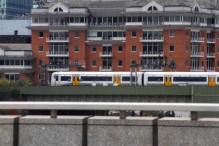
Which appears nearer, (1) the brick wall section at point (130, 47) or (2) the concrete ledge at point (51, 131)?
(2) the concrete ledge at point (51, 131)

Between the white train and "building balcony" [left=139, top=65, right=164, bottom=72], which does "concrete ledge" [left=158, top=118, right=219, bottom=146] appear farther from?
"building balcony" [left=139, top=65, right=164, bottom=72]

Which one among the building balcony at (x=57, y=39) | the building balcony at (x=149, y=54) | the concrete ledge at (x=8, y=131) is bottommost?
the concrete ledge at (x=8, y=131)

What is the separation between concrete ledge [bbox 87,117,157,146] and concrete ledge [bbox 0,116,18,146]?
181 cm

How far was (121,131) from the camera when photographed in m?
19.7

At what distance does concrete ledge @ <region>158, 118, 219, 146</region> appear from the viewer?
63.1 feet

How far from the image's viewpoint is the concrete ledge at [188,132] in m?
19.2

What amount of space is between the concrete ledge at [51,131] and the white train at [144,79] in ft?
270

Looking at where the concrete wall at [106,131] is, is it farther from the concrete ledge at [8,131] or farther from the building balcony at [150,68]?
the building balcony at [150,68]

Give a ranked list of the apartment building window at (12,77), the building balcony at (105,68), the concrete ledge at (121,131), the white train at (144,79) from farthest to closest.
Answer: the apartment building window at (12,77), the building balcony at (105,68), the white train at (144,79), the concrete ledge at (121,131)

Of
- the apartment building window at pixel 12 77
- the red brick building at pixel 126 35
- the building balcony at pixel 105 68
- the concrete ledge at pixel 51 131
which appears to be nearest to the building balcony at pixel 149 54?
the red brick building at pixel 126 35

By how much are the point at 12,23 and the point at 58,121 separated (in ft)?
519

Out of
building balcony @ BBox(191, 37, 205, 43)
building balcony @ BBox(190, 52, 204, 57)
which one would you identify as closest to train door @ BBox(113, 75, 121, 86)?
building balcony @ BBox(190, 52, 204, 57)

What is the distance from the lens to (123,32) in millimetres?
139875

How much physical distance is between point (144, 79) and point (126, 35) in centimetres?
3072
